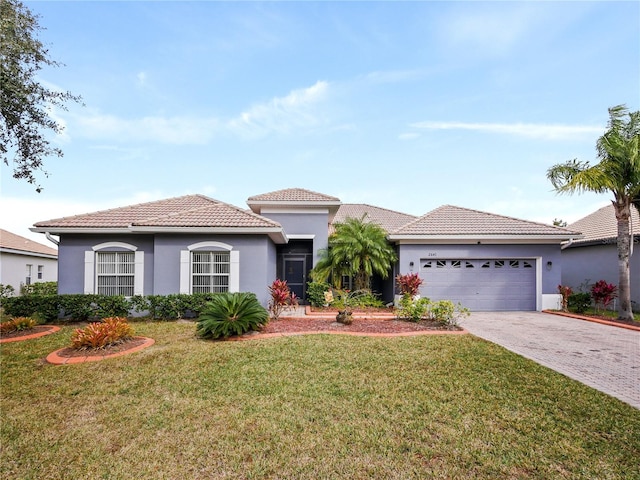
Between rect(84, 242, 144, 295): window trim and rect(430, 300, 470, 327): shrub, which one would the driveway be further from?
rect(84, 242, 144, 295): window trim

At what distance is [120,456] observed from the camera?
11.6 feet

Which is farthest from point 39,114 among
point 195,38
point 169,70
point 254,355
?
point 254,355

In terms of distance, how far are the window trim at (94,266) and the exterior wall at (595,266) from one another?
20125 mm

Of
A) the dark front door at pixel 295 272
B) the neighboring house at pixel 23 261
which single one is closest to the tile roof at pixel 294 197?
the dark front door at pixel 295 272

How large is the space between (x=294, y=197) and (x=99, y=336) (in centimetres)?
946

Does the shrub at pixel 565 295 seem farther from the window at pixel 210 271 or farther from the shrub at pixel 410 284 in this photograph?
the window at pixel 210 271

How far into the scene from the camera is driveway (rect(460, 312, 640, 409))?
5.77m

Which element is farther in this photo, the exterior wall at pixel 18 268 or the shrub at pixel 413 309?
the exterior wall at pixel 18 268

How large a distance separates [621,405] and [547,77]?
10.8 m

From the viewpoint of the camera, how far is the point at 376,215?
1945 centimetres

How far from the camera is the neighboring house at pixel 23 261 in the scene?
19.0 m

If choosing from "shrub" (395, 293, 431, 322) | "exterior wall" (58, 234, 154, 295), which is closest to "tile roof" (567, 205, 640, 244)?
"shrub" (395, 293, 431, 322)

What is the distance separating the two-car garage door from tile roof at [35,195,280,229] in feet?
22.9

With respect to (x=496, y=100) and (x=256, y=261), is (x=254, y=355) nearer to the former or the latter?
(x=256, y=261)
